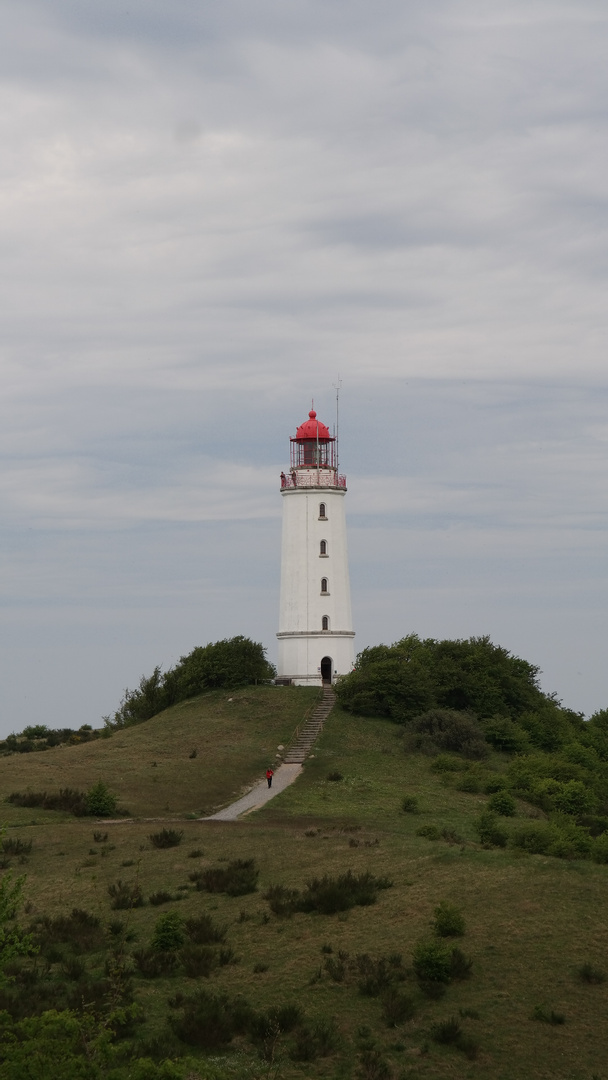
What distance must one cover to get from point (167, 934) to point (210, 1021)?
5115 millimetres

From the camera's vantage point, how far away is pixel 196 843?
3941 centimetres

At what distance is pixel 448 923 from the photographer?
95.2 ft

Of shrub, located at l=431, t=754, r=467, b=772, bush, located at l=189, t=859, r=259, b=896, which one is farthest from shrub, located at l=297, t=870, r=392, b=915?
shrub, located at l=431, t=754, r=467, b=772

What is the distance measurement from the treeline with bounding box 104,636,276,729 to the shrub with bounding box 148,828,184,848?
30026 mm

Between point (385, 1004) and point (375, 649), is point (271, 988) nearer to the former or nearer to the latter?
point (385, 1004)

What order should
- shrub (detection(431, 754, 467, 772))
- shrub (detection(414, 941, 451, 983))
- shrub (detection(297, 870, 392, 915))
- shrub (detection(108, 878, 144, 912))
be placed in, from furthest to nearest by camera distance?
shrub (detection(431, 754, 467, 772)), shrub (detection(108, 878, 144, 912)), shrub (detection(297, 870, 392, 915)), shrub (detection(414, 941, 451, 983))

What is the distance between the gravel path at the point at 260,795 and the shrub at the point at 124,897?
12.1 meters

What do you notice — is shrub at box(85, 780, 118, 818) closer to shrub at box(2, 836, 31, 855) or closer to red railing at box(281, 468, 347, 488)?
shrub at box(2, 836, 31, 855)

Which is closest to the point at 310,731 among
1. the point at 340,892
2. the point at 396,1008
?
the point at 340,892

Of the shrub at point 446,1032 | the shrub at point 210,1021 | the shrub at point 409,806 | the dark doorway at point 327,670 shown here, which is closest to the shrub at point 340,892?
the shrub at point 210,1021

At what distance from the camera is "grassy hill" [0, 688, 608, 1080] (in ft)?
78.1

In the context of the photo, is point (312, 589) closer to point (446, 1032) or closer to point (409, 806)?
point (409, 806)

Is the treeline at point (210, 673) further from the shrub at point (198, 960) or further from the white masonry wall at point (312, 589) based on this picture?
the shrub at point (198, 960)

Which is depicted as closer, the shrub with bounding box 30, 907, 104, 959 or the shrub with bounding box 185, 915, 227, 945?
the shrub with bounding box 30, 907, 104, 959
